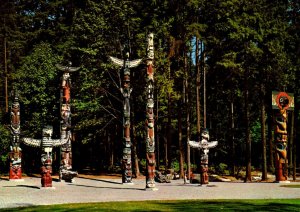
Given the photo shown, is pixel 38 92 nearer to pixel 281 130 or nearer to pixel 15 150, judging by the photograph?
pixel 15 150

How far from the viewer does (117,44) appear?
35.0 m

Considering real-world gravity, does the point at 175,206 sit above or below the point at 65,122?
below

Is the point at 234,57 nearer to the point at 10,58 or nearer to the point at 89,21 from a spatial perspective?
the point at 89,21

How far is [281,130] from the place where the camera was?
104 ft

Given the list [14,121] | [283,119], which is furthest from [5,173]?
[283,119]

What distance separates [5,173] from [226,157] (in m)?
25.5

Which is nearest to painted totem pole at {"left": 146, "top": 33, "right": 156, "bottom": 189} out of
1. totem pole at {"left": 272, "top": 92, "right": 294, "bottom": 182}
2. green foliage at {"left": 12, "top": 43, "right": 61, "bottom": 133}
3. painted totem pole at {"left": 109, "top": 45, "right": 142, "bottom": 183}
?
painted totem pole at {"left": 109, "top": 45, "right": 142, "bottom": 183}

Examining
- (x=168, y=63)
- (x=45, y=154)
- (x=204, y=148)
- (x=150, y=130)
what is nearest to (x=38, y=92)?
(x=168, y=63)

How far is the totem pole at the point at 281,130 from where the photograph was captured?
101 ft

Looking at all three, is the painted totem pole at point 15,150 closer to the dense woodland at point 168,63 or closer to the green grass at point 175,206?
the dense woodland at point 168,63

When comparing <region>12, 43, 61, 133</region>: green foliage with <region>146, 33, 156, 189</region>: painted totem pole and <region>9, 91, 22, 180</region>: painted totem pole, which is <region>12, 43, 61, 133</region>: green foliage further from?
<region>146, 33, 156, 189</region>: painted totem pole

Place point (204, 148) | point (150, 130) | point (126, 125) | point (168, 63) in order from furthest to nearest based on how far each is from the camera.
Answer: point (168, 63) < point (126, 125) < point (204, 148) < point (150, 130)

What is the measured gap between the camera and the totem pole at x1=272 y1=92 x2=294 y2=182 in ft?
101

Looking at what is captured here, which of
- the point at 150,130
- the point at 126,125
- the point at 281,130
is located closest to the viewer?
the point at 150,130
